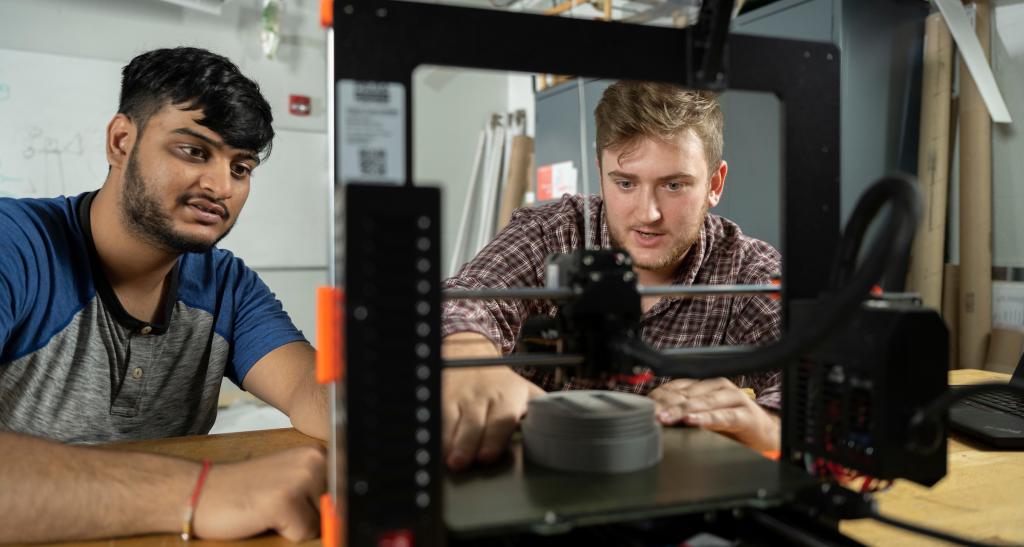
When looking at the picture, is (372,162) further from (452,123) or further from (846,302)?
(452,123)

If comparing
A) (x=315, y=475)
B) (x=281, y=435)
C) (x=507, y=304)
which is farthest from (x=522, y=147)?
(x=315, y=475)

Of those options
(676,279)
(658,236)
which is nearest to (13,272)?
(658,236)

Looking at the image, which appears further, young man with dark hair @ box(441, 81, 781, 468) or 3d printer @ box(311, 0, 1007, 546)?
young man with dark hair @ box(441, 81, 781, 468)

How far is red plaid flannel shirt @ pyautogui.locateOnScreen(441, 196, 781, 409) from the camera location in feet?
4.65

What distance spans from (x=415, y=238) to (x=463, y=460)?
0.85ft

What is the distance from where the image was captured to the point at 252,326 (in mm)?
1417

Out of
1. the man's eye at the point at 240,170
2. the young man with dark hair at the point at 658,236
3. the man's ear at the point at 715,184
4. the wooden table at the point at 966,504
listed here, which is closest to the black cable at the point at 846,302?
the wooden table at the point at 966,504

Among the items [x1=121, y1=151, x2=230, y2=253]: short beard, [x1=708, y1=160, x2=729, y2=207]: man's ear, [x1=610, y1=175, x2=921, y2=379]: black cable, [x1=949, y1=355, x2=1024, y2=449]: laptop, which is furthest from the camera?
[x1=708, y1=160, x2=729, y2=207]: man's ear

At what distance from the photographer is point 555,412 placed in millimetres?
617

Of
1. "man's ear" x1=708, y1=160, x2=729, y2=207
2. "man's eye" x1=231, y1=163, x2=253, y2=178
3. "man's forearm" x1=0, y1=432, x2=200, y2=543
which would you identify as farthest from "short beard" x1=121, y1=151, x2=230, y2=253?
"man's ear" x1=708, y1=160, x2=729, y2=207

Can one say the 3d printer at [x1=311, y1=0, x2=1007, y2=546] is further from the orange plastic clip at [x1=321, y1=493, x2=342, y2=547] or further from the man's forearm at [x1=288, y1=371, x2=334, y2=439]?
the man's forearm at [x1=288, y1=371, x2=334, y2=439]

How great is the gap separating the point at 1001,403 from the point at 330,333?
1.20m

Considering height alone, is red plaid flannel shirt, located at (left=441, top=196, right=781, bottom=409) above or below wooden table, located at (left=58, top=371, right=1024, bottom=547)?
above

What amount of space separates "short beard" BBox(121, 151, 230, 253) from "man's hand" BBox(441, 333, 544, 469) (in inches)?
31.5
